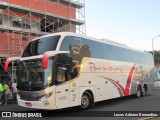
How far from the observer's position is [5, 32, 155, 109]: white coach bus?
1180 centimetres

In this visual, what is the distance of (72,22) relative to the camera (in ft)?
101

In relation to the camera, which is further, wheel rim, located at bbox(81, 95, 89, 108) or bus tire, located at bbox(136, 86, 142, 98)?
bus tire, located at bbox(136, 86, 142, 98)

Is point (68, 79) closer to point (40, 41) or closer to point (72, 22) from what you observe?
point (40, 41)

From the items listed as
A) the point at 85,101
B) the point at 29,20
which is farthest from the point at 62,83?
the point at 29,20

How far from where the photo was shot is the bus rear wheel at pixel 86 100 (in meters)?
13.6

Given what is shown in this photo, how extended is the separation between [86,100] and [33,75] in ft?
10.2

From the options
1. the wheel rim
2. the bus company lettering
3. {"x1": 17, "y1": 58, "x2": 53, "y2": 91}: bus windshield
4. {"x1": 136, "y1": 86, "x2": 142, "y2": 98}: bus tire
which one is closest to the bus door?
{"x1": 17, "y1": 58, "x2": 53, "y2": 91}: bus windshield

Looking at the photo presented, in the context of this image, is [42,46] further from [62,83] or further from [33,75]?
[62,83]

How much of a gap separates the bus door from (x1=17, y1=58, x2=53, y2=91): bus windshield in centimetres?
41

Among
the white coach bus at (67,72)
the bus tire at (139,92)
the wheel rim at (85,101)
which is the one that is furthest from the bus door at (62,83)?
the bus tire at (139,92)

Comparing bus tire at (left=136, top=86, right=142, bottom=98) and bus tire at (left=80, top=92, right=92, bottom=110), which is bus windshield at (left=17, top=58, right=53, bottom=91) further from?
bus tire at (left=136, top=86, right=142, bottom=98)

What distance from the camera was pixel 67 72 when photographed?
493 inches

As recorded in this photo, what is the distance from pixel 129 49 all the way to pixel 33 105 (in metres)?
9.32

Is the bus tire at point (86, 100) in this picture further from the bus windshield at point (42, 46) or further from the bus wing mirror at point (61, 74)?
the bus windshield at point (42, 46)
